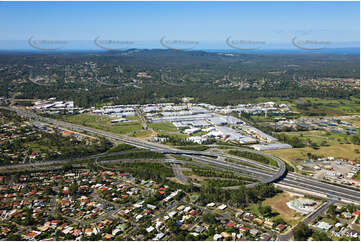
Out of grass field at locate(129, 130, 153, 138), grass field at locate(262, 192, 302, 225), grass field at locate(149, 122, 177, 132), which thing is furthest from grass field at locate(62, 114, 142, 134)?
grass field at locate(262, 192, 302, 225)

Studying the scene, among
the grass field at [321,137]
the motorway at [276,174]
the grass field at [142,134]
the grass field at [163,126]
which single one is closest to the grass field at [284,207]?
the motorway at [276,174]

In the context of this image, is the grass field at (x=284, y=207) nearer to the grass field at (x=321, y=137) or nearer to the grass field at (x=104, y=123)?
the grass field at (x=321, y=137)

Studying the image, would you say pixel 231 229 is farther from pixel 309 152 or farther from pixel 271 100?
pixel 271 100

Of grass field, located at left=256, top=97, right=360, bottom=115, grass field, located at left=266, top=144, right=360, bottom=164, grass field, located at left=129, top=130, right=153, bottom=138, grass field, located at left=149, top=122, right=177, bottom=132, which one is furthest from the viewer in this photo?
grass field, located at left=256, top=97, right=360, bottom=115

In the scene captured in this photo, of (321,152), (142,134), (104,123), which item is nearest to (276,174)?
(321,152)

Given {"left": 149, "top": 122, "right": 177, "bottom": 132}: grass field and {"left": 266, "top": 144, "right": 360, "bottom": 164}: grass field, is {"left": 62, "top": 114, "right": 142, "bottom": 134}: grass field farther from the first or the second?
{"left": 266, "top": 144, "right": 360, "bottom": 164}: grass field

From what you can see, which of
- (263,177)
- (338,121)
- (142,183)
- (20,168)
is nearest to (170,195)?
(142,183)
